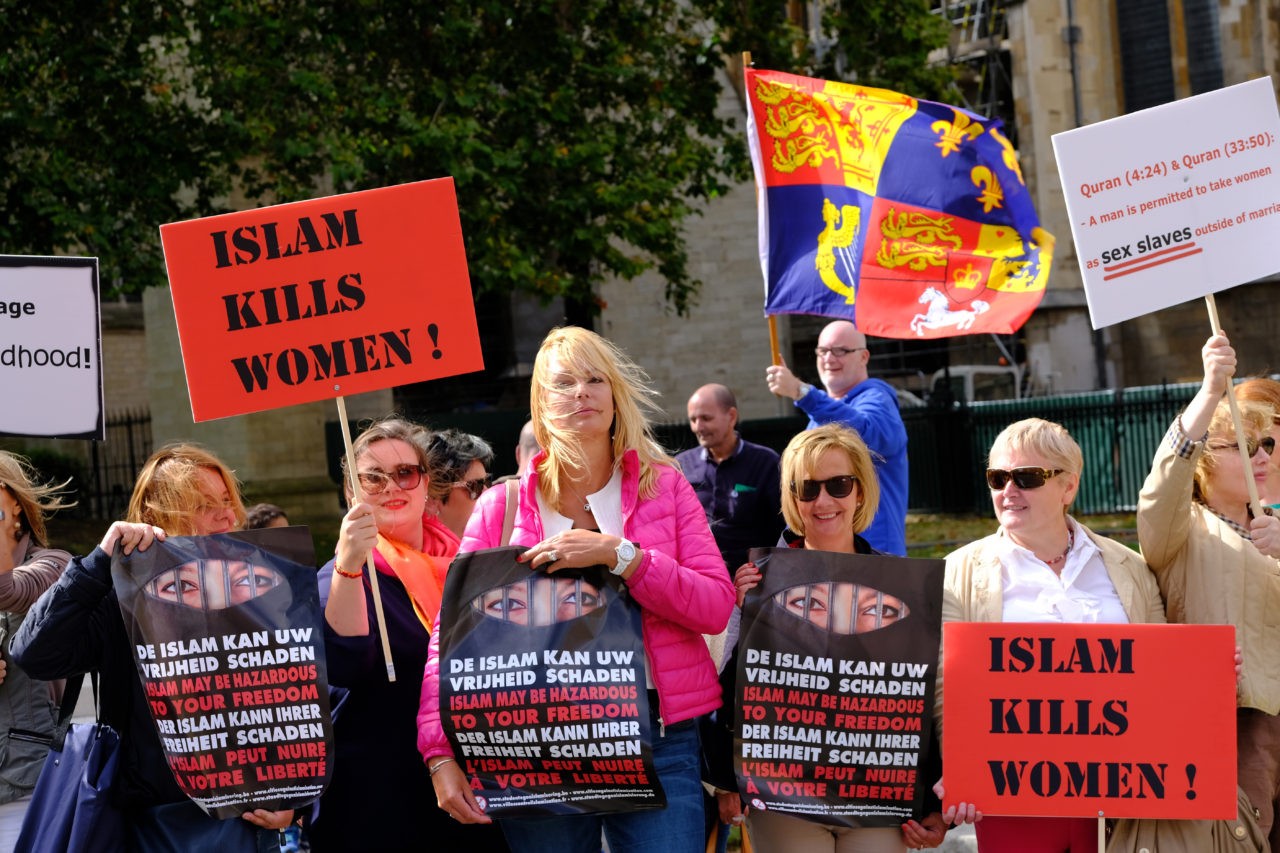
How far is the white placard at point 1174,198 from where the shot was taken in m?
4.57

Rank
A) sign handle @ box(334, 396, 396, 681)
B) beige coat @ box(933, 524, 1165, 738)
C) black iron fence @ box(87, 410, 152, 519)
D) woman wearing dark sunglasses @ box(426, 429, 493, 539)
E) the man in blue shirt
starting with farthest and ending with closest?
black iron fence @ box(87, 410, 152, 519) < the man in blue shirt < woman wearing dark sunglasses @ box(426, 429, 493, 539) < beige coat @ box(933, 524, 1165, 738) < sign handle @ box(334, 396, 396, 681)

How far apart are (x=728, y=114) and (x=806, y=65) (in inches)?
250

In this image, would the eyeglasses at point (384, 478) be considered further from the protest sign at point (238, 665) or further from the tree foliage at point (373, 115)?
the tree foliage at point (373, 115)

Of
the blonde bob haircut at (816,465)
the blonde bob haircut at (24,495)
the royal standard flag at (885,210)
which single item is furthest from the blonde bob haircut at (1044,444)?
the blonde bob haircut at (24,495)

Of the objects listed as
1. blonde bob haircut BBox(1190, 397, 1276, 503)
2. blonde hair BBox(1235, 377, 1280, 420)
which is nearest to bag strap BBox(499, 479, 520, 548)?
blonde bob haircut BBox(1190, 397, 1276, 503)

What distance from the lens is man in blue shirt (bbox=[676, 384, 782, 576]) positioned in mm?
6746

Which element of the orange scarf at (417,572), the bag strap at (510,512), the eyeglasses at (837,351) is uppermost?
the eyeglasses at (837,351)

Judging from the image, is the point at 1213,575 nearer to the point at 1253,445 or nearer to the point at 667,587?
the point at 1253,445

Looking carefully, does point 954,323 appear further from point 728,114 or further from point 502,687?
point 728,114

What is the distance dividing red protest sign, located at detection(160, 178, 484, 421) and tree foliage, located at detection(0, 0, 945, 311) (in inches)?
377

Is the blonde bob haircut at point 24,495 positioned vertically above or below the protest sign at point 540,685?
above

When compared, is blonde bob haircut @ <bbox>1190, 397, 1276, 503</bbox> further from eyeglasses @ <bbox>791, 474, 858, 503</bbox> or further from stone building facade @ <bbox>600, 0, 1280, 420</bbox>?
stone building facade @ <bbox>600, 0, 1280, 420</bbox>

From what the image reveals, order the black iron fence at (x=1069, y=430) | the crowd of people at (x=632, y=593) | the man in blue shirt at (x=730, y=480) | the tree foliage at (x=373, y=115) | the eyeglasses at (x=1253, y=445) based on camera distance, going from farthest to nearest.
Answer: the black iron fence at (x=1069, y=430) → the tree foliage at (x=373, y=115) → the man in blue shirt at (x=730, y=480) → the eyeglasses at (x=1253, y=445) → the crowd of people at (x=632, y=593)

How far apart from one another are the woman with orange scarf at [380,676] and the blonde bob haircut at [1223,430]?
7.44ft
